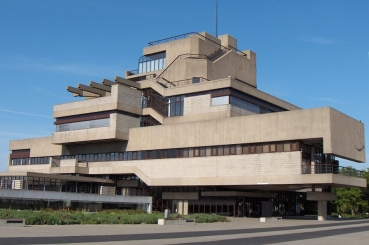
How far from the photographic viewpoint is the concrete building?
55219mm

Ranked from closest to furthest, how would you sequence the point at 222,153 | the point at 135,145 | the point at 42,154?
the point at 222,153, the point at 135,145, the point at 42,154

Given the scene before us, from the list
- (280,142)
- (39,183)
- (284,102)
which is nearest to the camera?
(280,142)

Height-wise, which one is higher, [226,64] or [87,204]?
[226,64]

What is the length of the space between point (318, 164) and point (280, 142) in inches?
227

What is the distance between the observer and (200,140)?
6184 cm

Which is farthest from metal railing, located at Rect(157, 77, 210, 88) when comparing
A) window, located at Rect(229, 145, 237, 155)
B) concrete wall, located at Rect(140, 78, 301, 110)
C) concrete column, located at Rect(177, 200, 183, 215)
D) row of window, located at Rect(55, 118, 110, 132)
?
concrete column, located at Rect(177, 200, 183, 215)

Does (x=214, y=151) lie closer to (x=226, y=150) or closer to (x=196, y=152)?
(x=226, y=150)

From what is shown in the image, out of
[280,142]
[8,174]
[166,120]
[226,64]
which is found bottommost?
[8,174]

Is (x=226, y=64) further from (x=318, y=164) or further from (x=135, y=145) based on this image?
(x=318, y=164)

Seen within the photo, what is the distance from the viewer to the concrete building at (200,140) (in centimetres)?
5522

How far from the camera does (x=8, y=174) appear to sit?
6284cm

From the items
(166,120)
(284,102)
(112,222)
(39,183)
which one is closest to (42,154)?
(39,183)

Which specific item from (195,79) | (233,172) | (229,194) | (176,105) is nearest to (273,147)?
(233,172)

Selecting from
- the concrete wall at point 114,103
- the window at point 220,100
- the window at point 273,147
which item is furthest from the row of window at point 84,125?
the window at point 273,147
